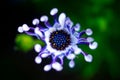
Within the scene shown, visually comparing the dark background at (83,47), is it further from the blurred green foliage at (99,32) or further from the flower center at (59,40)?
the flower center at (59,40)

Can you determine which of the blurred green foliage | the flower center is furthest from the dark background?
the flower center

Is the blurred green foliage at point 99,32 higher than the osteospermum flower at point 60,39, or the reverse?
the blurred green foliage at point 99,32

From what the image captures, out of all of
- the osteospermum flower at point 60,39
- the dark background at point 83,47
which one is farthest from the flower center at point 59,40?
the dark background at point 83,47

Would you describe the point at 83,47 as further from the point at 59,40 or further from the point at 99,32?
the point at 59,40

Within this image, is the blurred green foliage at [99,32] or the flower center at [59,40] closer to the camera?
the flower center at [59,40]
